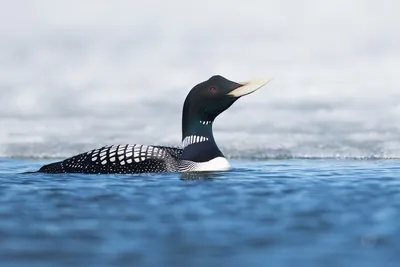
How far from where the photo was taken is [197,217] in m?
4.29

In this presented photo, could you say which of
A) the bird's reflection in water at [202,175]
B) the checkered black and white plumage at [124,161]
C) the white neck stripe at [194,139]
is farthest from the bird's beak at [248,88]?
the checkered black and white plumage at [124,161]

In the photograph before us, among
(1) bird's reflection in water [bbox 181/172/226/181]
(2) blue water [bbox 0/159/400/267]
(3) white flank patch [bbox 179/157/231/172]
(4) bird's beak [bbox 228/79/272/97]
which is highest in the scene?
(4) bird's beak [bbox 228/79/272/97]

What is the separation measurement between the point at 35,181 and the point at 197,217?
341cm

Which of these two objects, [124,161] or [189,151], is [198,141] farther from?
[124,161]

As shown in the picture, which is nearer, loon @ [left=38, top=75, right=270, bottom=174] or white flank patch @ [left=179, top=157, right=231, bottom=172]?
loon @ [left=38, top=75, right=270, bottom=174]

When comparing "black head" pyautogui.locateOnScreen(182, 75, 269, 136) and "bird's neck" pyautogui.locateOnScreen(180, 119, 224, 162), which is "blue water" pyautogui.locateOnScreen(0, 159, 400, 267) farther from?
"black head" pyautogui.locateOnScreen(182, 75, 269, 136)

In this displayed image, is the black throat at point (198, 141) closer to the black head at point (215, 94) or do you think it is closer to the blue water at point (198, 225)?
the black head at point (215, 94)

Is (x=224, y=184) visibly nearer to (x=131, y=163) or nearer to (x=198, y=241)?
(x=131, y=163)

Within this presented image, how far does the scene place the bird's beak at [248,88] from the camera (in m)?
8.41

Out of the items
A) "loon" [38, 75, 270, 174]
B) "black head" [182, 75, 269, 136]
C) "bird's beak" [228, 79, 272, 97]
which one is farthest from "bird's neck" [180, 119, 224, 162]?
"bird's beak" [228, 79, 272, 97]

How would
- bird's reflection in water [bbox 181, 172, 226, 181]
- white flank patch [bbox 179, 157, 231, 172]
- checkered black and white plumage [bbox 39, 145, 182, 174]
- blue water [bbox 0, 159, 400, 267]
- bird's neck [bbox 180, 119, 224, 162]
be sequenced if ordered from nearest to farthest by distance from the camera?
blue water [bbox 0, 159, 400, 267] < bird's reflection in water [bbox 181, 172, 226, 181] < checkered black and white plumage [bbox 39, 145, 182, 174] < white flank patch [bbox 179, 157, 231, 172] < bird's neck [bbox 180, 119, 224, 162]

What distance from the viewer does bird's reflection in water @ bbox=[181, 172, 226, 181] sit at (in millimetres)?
7352

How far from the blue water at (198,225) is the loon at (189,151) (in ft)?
5.38

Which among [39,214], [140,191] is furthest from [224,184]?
[39,214]
